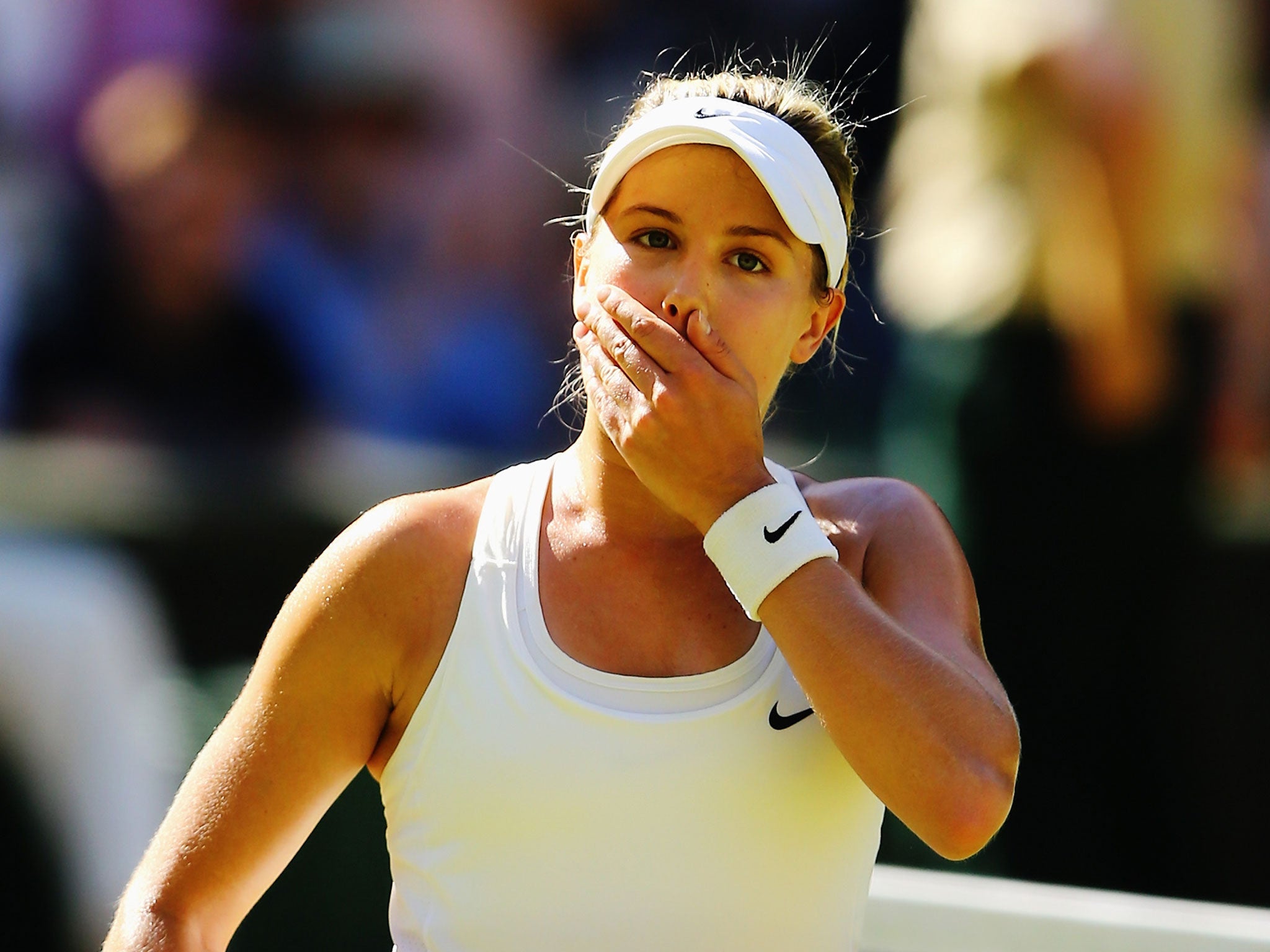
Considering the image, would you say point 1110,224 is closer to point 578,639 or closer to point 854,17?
point 854,17

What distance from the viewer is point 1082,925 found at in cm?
287

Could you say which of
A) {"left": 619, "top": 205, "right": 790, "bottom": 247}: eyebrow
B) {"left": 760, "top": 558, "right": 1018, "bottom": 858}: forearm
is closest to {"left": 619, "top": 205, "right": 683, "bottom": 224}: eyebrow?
{"left": 619, "top": 205, "right": 790, "bottom": 247}: eyebrow

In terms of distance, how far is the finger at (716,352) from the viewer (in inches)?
71.0

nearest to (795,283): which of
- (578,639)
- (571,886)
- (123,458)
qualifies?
(578,639)

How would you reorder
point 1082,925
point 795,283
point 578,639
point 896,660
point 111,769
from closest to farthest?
point 896,660 → point 578,639 → point 795,283 → point 1082,925 → point 111,769

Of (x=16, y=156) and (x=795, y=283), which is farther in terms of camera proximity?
(x=16, y=156)

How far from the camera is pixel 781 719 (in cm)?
184

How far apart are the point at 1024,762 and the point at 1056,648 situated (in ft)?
0.88

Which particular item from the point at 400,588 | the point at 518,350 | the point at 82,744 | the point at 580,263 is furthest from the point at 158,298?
the point at 400,588

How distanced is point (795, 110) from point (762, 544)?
0.71m

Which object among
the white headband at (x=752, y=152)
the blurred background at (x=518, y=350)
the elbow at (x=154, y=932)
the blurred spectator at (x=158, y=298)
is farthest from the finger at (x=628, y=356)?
the blurred spectator at (x=158, y=298)

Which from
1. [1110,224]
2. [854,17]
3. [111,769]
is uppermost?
[854,17]

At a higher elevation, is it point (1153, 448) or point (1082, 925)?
point (1153, 448)

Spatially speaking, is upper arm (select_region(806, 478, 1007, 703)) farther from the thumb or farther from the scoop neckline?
the thumb
